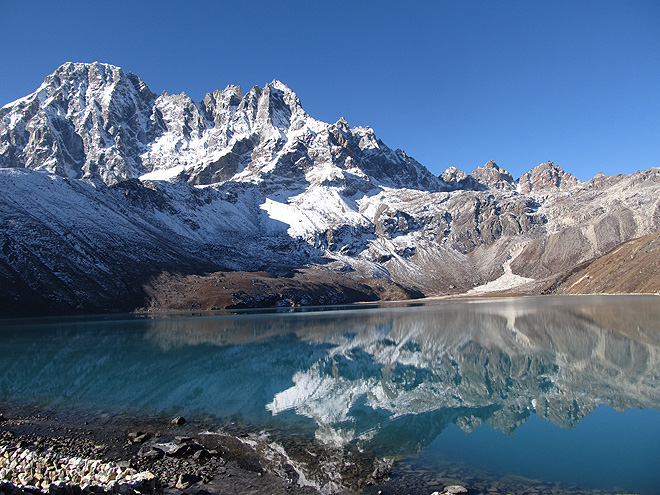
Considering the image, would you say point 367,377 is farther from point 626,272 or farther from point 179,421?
point 626,272

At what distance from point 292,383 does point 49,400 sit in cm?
2024

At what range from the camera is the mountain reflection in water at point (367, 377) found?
96.4ft

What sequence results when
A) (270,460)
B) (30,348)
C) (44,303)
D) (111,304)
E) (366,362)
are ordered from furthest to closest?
1. (111,304)
2. (44,303)
3. (30,348)
4. (366,362)
5. (270,460)

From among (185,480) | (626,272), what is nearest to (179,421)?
(185,480)

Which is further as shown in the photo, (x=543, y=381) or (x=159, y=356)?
(x=159, y=356)

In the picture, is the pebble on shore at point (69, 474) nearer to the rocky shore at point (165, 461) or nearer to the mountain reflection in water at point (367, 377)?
the rocky shore at point (165, 461)

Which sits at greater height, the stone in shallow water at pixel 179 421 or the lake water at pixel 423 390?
the lake water at pixel 423 390

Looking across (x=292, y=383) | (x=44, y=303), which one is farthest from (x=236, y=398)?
(x=44, y=303)

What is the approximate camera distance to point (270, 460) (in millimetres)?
21922

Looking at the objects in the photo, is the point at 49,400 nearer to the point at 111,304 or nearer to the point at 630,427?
the point at 630,427

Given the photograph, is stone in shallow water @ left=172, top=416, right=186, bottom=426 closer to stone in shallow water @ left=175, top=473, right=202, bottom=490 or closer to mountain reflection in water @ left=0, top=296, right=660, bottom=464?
mountain reflection in water @ left=0, top=296, right=660, bottom=464

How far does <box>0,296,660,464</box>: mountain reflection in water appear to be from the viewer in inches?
1156

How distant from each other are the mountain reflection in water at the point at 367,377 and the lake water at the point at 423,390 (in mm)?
165

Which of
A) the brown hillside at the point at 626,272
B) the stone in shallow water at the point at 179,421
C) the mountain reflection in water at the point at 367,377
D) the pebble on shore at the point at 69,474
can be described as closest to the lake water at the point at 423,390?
the mountain reflection in water at the point at 367,377
